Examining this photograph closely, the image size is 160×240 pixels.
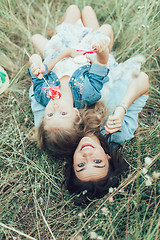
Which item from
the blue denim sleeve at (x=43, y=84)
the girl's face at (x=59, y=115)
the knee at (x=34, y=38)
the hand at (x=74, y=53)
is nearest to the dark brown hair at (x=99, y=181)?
the girl's face at (x=59, y=115)

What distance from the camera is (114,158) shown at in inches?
62.7

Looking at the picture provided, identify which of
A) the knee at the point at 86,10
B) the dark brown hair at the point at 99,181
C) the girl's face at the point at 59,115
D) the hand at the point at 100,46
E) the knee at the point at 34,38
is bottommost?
the dark brown hair at the point at 99,181

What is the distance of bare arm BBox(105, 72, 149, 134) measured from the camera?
5.07 feet

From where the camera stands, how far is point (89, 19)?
2.13 m

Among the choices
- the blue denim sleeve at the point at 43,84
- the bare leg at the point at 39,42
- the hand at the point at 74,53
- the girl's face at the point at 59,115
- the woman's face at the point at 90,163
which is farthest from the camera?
the bare leg at the point at 39,42

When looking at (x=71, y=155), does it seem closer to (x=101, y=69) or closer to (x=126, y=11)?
(x=101, y=69)

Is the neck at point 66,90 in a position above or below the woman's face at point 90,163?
above

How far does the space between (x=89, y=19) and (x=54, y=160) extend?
4.45ft

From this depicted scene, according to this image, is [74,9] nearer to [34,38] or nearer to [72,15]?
[72,15]

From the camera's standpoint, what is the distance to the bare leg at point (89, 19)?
2108 mm

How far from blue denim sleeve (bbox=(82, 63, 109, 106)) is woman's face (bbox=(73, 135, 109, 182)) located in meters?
0.37

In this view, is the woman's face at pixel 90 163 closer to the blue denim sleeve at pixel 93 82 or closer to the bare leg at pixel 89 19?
the blue denim sleeve at pixel 93 82

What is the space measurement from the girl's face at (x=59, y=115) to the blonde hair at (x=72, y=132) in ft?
0.10

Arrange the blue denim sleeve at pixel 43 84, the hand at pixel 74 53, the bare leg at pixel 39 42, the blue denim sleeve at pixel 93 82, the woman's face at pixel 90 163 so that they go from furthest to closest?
1. the bare leg at pixel 39 42
2. the hand at pixel 74 53
3. the blue denim sleeve at pixel 43 84
4. the blue denim sleeve at pixel 93 82
5. the woman's face at pixel 90 163
